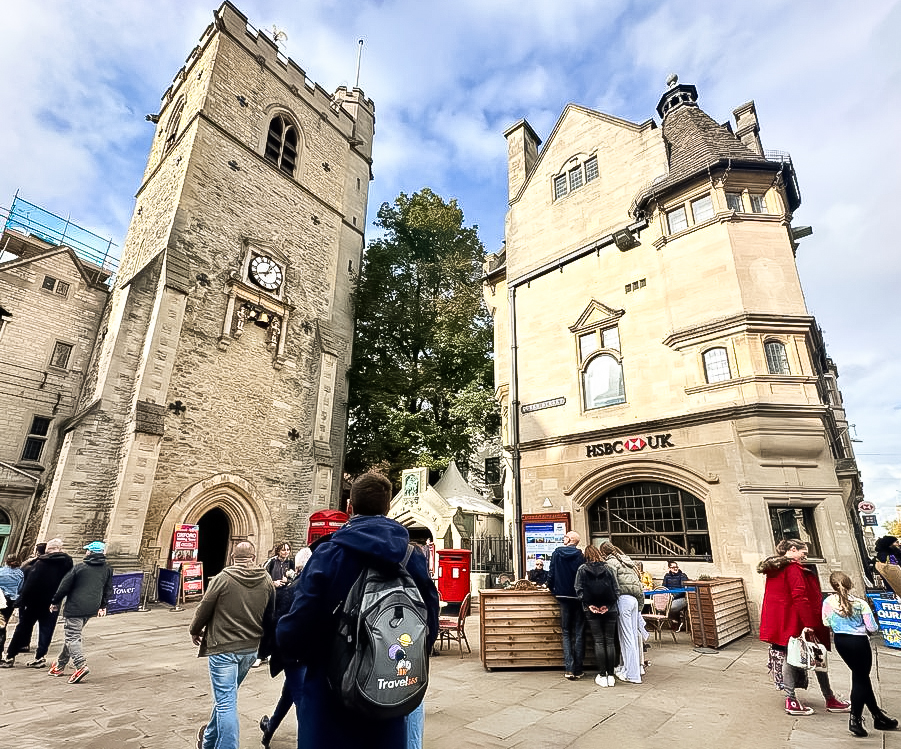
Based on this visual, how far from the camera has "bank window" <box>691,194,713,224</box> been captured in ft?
39.5

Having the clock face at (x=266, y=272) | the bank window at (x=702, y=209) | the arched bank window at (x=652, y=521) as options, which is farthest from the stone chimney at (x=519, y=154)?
the arched bank window at (x=652, y=521)

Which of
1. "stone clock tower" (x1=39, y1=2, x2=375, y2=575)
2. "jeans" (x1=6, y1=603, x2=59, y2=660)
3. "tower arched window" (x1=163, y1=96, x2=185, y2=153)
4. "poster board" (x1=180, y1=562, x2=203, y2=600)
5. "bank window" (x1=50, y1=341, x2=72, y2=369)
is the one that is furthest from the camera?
"tower arched window" (x1=163, y1=96, x2=185, y2=153)

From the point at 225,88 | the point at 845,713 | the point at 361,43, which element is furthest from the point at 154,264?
the point at 361,43

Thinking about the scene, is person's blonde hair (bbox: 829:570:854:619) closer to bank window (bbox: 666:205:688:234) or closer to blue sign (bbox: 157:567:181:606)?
bank window (bbox: 666:205:688:234)

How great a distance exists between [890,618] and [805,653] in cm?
538

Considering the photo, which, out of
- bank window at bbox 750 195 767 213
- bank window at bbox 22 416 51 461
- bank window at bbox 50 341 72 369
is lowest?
bank window at bbox 22 416 51 461

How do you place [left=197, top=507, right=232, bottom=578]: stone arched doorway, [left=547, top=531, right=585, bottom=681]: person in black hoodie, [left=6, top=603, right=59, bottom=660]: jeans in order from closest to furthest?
[left=547, top=531, right=585, bottom=681]: person in black hoodie, [left=6, top=603, right=59, bottom=660]: jeans, [left=197, top=507, right=232, bottom=578]: stone arched doorway

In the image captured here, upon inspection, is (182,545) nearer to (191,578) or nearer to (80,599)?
(191,578)

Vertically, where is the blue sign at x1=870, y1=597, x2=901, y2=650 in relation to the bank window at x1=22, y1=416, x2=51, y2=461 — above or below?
below

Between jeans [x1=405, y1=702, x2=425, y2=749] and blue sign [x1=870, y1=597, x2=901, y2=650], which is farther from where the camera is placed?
blue sign [x1=870, y1=597, x2=901, y2=650]

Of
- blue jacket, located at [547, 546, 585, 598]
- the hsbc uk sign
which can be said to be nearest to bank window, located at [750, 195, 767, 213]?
the hsbc uk sign

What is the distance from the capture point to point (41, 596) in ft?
23.1

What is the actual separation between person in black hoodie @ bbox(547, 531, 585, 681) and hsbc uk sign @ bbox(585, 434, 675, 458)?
5774 mm

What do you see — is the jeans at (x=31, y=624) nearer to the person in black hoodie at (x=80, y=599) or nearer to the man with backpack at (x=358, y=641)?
the person in black hoodie at (x=80, y=599)
